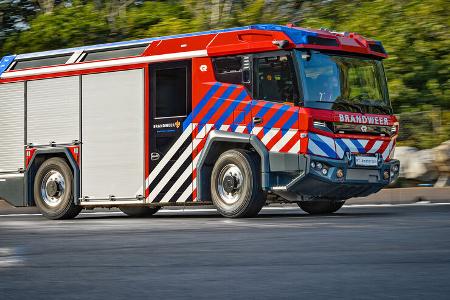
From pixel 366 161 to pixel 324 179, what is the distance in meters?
1.00

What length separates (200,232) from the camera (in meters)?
14.2

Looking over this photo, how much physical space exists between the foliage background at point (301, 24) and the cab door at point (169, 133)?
7.15 meters

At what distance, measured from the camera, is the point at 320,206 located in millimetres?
19281

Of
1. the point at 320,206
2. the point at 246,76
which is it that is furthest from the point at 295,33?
the point at 320,206

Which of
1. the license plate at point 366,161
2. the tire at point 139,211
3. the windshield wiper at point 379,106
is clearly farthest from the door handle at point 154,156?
the windshield wiper at point 379,106

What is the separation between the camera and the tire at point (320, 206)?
63.2 feet

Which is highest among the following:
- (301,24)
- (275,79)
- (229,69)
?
(301,24)

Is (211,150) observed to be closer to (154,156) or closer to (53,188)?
(154,156)

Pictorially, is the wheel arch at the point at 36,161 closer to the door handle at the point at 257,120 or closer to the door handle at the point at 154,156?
the door handle at the point at 154,156

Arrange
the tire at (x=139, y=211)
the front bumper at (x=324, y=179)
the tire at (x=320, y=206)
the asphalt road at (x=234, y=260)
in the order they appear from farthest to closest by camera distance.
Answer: the tire at (x=139, y=211) → the tire at (x=320, y=206) → the front bumper at (x=324, y=179) → the asphalt road at (x=234, y=260)

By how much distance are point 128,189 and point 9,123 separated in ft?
10.8

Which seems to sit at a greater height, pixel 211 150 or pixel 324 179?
pixel 211 150

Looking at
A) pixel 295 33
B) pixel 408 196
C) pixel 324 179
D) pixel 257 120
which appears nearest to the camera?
pixel 324 179

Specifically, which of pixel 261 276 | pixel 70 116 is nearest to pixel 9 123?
pixel 70 116
